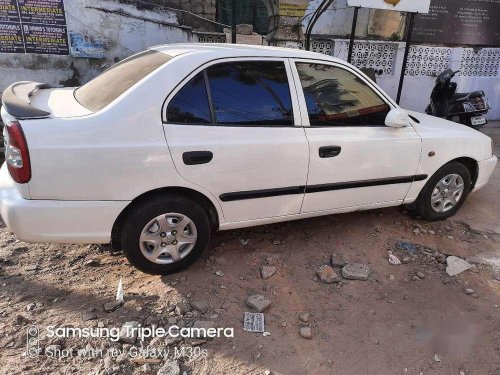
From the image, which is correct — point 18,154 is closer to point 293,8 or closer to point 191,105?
point 191,105

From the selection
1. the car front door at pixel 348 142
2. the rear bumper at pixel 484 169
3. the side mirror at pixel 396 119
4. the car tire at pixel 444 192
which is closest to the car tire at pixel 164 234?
the car front door at pixel 348 142

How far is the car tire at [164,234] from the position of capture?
2.78 metres

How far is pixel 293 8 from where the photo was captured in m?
7.46

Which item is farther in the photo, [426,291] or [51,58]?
[51,58]

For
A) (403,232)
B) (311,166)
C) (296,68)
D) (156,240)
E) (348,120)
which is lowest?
(403,232)

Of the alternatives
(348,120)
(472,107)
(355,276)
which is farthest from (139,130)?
(472,107)

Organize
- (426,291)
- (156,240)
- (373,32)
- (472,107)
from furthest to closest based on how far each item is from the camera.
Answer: (373,32), (472,107), (426,291), (156,240)

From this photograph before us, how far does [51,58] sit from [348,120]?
499 cm

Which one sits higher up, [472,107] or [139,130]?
[139,130]

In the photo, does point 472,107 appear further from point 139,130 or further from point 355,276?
point 139,130

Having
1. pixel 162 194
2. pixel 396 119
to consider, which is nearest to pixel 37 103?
pixel 162 194

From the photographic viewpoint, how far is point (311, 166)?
316 cm

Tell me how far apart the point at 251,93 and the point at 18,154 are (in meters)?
1.58

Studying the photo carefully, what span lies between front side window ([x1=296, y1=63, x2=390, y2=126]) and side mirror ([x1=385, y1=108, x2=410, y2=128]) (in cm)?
10
